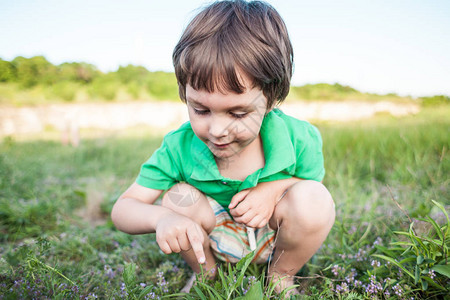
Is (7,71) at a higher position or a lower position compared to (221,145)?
higher

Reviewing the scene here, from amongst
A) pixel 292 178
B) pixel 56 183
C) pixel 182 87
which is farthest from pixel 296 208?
pixel 56 183

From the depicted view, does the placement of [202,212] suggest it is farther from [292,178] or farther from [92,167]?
[92,167]

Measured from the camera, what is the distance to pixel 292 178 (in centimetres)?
139

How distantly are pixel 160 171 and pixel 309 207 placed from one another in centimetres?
68

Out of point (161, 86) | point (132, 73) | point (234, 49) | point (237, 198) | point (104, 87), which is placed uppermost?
point (132, 73)

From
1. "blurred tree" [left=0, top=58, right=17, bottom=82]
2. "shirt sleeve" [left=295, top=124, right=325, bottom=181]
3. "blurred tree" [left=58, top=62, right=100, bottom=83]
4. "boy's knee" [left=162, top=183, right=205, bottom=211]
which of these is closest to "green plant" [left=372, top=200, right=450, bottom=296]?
"shirt sleeve" [left=295, top=124, right=325, bottom=181]

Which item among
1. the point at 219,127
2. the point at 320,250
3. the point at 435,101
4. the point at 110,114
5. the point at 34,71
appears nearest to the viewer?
the point at 219,127

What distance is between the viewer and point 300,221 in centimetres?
120

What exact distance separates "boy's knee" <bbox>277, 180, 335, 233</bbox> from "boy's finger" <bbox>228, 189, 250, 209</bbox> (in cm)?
17

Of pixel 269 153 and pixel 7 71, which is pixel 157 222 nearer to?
pixel 269 153

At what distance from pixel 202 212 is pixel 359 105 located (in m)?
7.29

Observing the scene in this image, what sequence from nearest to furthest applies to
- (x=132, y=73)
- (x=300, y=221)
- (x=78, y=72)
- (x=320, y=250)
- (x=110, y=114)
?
1. (x=300, y=221)
2. (x=320, y=250)
3. (x=110, y=114)
4. (x=78, y=72)
5. (x=132, y=73)

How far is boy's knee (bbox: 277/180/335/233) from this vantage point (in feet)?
3.93

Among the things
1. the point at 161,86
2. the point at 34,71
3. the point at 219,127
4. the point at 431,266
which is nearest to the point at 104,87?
the point at 161,86
